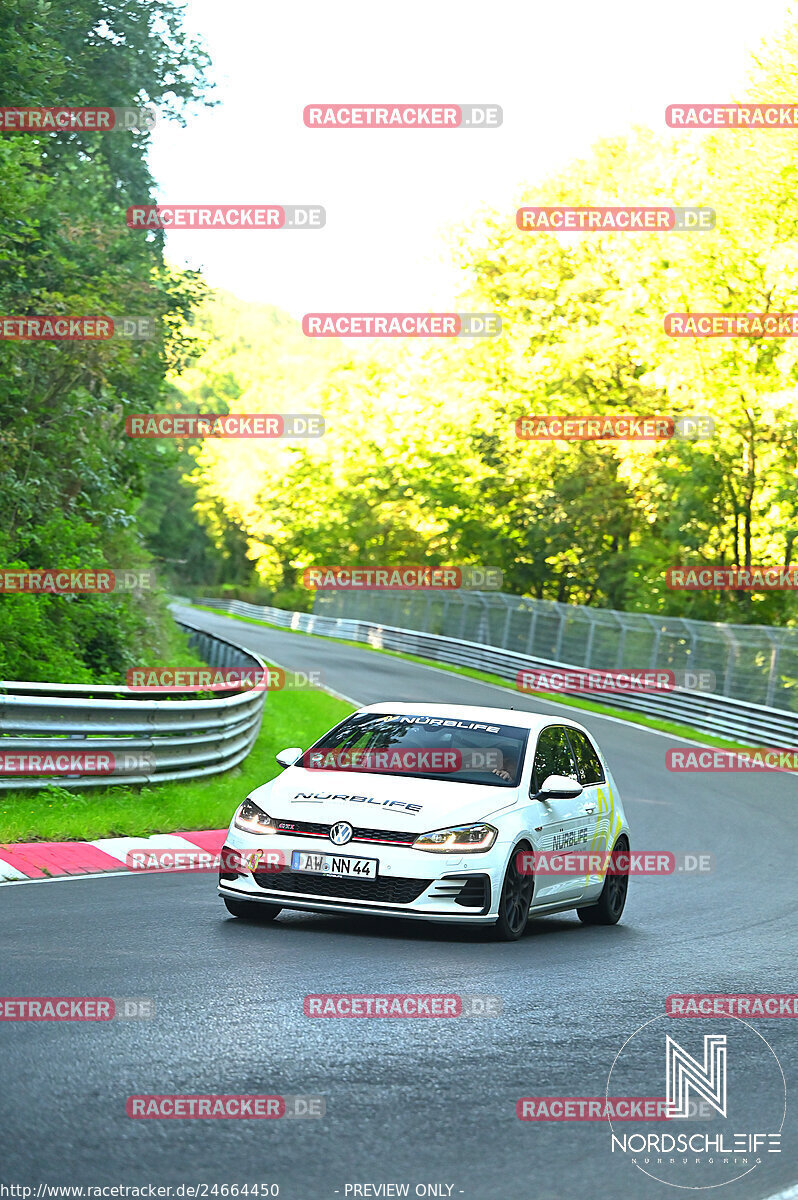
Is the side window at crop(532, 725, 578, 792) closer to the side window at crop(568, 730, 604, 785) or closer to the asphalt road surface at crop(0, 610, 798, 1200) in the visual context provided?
the side window at crop(568, 730, 604, 785)

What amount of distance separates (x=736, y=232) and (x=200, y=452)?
68114 mm

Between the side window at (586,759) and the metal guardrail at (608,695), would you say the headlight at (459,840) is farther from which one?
the metal guardrail at (608,695)

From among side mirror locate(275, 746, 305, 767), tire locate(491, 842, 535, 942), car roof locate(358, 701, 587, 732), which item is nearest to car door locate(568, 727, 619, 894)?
car roof locate(358, 701, 587, 732)

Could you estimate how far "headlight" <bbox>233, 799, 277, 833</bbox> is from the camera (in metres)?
9.15

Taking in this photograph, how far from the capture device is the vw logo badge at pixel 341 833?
8.89 metres

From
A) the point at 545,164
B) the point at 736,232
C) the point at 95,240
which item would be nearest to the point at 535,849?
the point at 95,240

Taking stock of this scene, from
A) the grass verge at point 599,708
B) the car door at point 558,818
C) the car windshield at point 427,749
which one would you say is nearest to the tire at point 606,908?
the car door at point 558,818

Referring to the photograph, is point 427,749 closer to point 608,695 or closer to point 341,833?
point 341,833

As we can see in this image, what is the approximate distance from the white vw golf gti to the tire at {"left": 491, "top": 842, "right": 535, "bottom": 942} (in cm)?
1

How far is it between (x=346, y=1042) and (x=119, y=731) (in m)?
7.97

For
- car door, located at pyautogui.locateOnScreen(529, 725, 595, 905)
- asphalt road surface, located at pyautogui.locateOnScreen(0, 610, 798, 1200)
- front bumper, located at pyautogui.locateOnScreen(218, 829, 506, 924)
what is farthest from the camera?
Answer: car door, located at pyautogui.locateOnScreen(529, 725, 595, 905)

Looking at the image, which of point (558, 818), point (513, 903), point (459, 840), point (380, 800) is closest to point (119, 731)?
point (558, 818)

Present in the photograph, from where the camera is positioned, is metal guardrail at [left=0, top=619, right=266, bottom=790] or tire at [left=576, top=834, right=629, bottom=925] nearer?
tire at [left=576, top=834, right=629, bottom=925]

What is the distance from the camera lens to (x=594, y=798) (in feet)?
36.5
